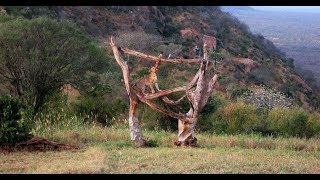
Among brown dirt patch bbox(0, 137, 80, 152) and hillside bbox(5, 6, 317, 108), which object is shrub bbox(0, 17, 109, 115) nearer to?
brown dirt patch bbox(0, 137, 80, 152)

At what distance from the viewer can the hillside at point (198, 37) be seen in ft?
114

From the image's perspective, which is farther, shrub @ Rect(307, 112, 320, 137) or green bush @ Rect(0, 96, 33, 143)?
shrub @ Rect(307, 112, 320, 137)

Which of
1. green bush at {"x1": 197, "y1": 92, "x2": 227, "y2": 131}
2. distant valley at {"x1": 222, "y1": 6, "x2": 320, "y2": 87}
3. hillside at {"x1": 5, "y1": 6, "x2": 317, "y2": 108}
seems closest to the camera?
green bush at {"x1": 197, "y1": 92, "x2": 227, "y2": 131}

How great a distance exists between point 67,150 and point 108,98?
6942mm

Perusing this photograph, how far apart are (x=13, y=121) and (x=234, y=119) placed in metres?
8.00

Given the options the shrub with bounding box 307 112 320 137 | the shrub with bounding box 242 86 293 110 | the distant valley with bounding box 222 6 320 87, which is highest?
the distant valley with bounding box 222 6 320 87

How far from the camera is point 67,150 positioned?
9.44m

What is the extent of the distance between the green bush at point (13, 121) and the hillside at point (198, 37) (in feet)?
72.0

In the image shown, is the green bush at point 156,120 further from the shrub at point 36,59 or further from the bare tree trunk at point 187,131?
the bare tree trunk at point 187,131

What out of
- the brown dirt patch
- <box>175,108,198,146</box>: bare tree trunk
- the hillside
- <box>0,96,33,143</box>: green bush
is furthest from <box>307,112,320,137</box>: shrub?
the hillside

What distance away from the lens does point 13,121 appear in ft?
31.7

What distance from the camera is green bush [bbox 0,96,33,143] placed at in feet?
31.0

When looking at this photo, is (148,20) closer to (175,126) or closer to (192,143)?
(175,126)

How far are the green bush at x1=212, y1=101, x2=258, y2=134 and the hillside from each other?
49.3 feet
